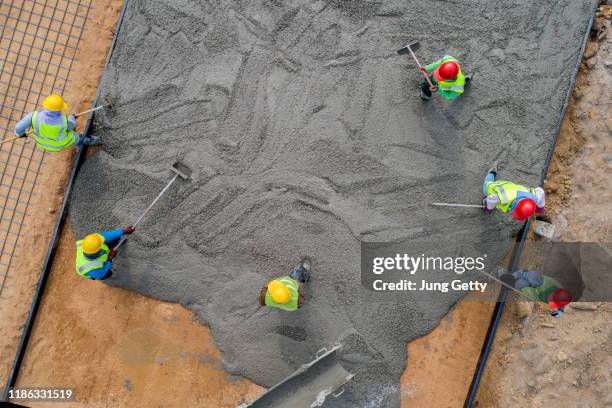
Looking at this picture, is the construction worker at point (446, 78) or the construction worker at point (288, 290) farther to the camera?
the construction worker at point (446, 78)

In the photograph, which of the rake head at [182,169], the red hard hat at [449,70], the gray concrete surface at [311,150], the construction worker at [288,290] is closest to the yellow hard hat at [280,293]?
the construction worker at [288,290]

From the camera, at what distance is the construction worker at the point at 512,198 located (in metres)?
4.80

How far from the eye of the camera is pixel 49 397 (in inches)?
224

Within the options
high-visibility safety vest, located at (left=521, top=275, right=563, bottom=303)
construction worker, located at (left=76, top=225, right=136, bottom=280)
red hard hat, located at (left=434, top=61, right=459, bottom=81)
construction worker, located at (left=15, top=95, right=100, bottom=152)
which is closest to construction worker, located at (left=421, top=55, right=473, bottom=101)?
red hard hat, located at (left=434, top=61, right=459, bottom=81)

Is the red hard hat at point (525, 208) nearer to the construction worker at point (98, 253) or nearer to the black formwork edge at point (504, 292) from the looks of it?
the black formwork edge at point (504, 292)

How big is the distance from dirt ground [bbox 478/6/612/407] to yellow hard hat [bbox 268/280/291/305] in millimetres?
3133

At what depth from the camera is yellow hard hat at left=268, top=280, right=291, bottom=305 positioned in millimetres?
4707

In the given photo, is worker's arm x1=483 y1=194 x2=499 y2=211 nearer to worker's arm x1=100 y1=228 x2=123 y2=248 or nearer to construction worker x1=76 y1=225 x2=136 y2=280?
construction worker x1=76 y1=225 x2=136 y2=280

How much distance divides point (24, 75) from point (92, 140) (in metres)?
1.56

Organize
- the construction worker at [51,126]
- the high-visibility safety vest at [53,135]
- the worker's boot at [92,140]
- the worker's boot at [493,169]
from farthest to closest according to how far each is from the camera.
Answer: the worker's boot at [92,140]
the worker's boot at [493,169]
the high-visibility safety vest at [53,135]
the construction worker at [51,126]

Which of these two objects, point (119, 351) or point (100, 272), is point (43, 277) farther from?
point (119, 351)

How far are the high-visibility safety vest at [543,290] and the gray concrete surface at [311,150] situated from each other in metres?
0.61

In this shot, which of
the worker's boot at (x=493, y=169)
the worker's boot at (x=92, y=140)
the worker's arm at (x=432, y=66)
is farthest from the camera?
the worker's boot at (x=92, y=140)

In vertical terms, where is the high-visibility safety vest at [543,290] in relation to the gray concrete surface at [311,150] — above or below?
below
